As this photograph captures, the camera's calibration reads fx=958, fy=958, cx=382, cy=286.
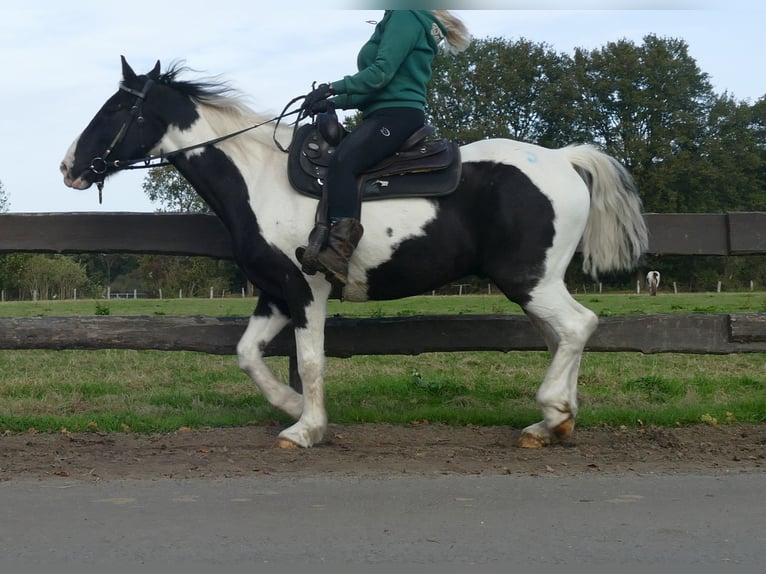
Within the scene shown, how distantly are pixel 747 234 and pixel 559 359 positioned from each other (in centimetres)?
222

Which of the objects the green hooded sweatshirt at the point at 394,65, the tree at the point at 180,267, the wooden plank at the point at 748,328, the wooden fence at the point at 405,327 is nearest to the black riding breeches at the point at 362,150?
the green hooded sweatshirt at the point at 394,65

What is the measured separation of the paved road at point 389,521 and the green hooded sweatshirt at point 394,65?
266 centimetres

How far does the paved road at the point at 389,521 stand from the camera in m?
3.77

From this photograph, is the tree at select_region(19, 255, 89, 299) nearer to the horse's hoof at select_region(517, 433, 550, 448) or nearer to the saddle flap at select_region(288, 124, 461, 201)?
the saddle flap at select_region(288, 124, 461, 201)

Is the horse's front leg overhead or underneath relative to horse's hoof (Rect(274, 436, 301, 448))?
overhead

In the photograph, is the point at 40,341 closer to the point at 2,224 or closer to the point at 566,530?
the point at 2,224

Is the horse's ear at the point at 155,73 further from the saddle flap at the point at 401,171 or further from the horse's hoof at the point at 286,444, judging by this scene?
the horse's hoof at the point at 286,444

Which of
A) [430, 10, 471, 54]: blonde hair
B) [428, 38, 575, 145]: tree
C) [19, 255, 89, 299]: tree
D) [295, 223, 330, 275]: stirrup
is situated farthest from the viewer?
[428, 38, 575, 145]: tree

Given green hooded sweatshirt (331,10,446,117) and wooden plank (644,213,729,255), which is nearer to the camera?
green hooded sweatshirt (331,10,446,117)

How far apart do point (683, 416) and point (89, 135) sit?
15.7 feet

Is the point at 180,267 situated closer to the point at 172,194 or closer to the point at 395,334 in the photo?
the point at 172,194

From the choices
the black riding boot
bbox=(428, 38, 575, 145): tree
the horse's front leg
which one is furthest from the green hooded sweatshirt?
bbox=(428, 38, 575, 145): tree

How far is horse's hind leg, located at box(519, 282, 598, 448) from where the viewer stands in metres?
6.27

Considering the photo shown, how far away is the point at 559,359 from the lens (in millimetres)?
6363
